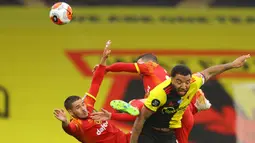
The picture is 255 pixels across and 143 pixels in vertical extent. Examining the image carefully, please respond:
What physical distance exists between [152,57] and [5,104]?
15.7ft

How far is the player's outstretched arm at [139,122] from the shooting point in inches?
337

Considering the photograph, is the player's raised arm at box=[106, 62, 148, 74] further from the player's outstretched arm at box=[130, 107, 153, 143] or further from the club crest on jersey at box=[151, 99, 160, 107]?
the club crest on jersey at box=[151, 99, 160, 107]

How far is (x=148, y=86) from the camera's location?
9.38 m

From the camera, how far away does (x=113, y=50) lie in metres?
14.2

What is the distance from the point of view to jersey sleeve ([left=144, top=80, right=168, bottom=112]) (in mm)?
8445

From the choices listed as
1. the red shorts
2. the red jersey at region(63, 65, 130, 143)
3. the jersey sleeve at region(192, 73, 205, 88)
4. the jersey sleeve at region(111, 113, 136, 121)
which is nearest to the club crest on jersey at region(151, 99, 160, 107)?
the jersey sleeve at region(111, 113, 136, 121)

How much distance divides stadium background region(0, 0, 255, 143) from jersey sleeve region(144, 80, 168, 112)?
5.19 metres

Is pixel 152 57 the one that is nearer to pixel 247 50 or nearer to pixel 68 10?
pixel 68 10

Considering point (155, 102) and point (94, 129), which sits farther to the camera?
point (94, 129)

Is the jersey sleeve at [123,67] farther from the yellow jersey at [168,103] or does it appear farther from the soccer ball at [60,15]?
the soccer ball at [60,15]

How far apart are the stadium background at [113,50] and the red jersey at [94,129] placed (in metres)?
4.28

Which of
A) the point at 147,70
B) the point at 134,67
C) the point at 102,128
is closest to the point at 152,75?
the point at 147,70

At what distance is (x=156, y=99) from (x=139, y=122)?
382mm

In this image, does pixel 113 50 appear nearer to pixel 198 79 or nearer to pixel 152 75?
pixel 152 75
